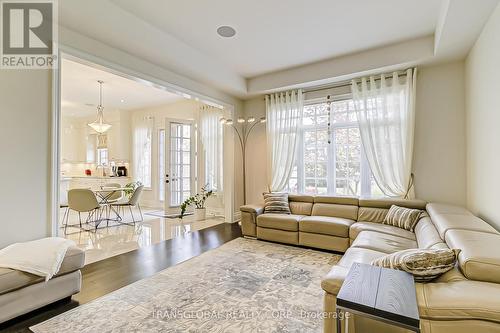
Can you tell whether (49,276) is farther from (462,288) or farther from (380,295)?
(462,288)

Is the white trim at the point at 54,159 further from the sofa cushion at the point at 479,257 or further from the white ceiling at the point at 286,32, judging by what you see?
the sofa cushion at the point at 479,257

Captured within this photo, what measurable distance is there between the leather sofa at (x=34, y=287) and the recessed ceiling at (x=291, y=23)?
2803 millimetres

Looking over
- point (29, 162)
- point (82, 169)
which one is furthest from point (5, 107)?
point (82, 169)

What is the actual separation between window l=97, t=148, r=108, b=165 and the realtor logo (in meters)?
6.14

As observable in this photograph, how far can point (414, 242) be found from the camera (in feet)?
9.02

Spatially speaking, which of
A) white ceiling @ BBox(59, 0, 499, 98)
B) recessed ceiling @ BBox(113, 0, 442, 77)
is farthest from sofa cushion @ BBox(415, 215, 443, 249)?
recessed ceiling @ BBox(113, 0, 442, 77)

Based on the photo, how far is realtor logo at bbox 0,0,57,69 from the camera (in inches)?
Answer: 95.3

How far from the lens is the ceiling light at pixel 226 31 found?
327cm

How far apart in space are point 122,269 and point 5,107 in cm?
211

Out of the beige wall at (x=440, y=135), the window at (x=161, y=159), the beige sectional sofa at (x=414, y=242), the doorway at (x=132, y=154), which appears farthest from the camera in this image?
the window at (x=161, y=159)

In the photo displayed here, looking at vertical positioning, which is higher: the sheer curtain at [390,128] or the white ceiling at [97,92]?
the white ceiling at [97,92]

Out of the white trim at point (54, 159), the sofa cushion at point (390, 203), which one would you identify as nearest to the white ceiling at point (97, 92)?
the white trim at point (54, 159)

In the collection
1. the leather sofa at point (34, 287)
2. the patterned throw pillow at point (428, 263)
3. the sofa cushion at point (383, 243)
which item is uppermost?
the patterned throw pillow at point (428, 263)

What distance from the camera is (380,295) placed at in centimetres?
125
